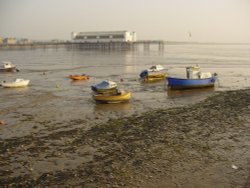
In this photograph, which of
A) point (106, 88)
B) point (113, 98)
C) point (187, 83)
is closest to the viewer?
point (113, 98)

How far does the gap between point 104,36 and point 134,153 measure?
430 feet

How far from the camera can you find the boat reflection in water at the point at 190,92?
31109 millimetres

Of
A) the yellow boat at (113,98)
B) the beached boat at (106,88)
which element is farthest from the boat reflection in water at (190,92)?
the yellow boat at (113,98)

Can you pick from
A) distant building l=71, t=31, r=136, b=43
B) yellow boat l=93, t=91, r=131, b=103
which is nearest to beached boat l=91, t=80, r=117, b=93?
yellow boat l=93, t=91, r=131, b=103

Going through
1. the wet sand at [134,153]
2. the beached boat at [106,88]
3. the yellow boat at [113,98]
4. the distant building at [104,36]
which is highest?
the distant building at [104,36]

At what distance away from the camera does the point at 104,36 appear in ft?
463

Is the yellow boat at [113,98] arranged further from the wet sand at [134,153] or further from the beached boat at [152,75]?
the beached boat at [152,75]

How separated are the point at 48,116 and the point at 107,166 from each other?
10.3 meters

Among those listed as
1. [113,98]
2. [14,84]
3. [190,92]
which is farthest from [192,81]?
[14,84]

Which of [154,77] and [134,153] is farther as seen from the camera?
[154,77]

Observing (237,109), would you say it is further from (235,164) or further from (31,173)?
(31,173)

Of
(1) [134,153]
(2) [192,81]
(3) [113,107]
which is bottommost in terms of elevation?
(1) [134,153]

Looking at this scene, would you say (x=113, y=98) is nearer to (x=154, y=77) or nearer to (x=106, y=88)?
(x=106, y=88)

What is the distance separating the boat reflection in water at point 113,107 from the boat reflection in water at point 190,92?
685 centimetres
